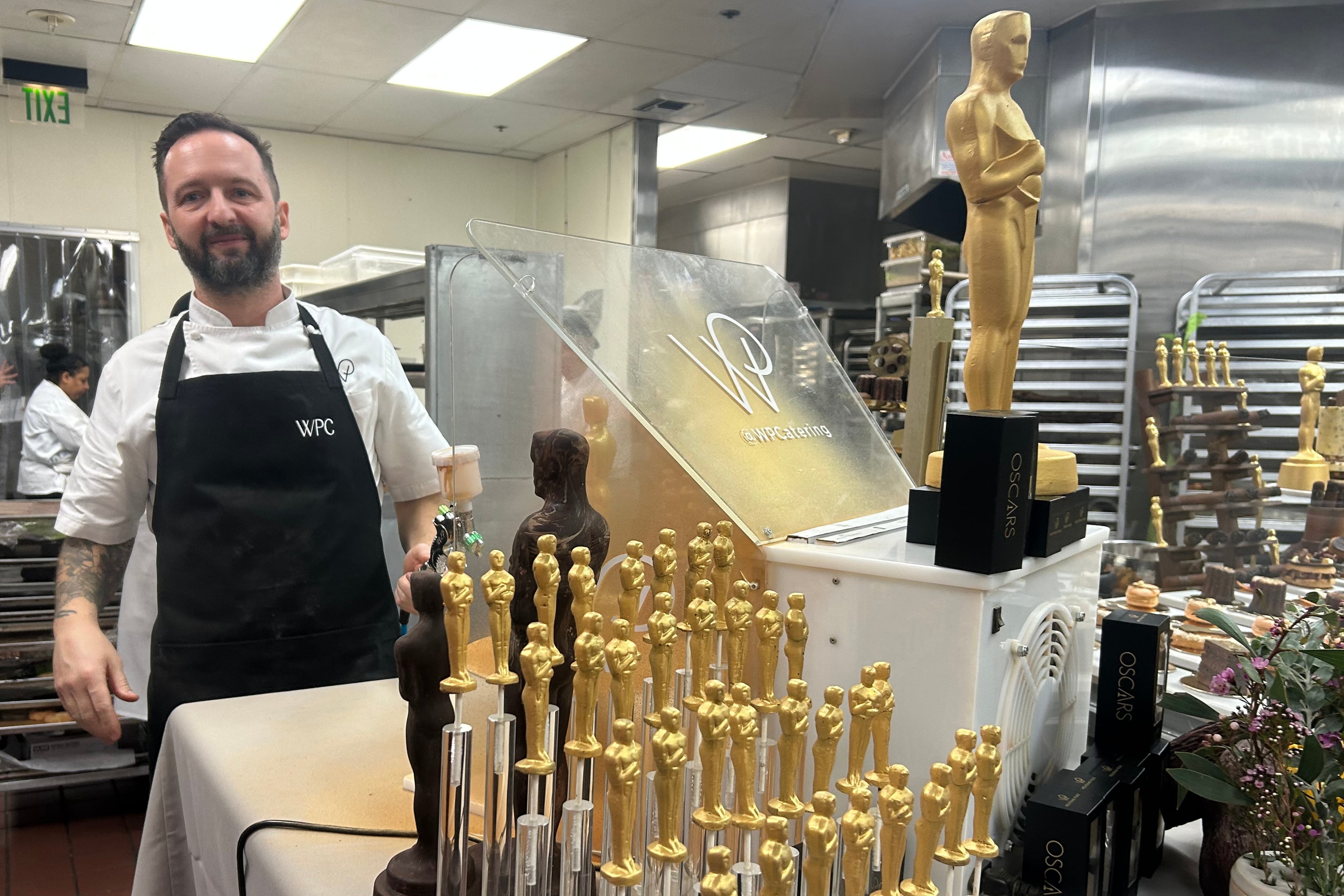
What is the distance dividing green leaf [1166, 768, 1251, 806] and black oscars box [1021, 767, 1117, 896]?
0.07 meters

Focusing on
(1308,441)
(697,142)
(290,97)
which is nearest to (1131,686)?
(1308,441)

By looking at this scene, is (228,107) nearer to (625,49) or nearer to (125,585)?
(625,49)

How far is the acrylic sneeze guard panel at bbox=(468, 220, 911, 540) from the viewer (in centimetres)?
100

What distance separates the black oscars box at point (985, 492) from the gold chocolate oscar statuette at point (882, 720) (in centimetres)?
25

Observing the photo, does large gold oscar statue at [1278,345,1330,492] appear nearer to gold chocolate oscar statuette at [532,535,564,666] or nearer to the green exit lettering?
gold chocolate oscar statuette at [532,535,564,666]

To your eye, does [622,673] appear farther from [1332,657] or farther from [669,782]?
[1332,657]

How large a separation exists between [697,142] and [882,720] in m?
6.03

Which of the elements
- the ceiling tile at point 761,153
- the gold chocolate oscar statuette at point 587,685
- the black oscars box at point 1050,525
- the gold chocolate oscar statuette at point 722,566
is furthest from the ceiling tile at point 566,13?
the gold chocolate oscar statuette at point 587,685

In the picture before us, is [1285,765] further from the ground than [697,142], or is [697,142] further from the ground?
[697,142]

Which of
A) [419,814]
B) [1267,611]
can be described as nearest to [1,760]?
[419,814]

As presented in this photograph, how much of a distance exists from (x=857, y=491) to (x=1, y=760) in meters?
2.93

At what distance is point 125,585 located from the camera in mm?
1860

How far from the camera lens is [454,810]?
74 centimetres

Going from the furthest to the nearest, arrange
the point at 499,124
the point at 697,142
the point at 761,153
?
the point at 761,153 < the point at 697,142 < the point at 499,124
